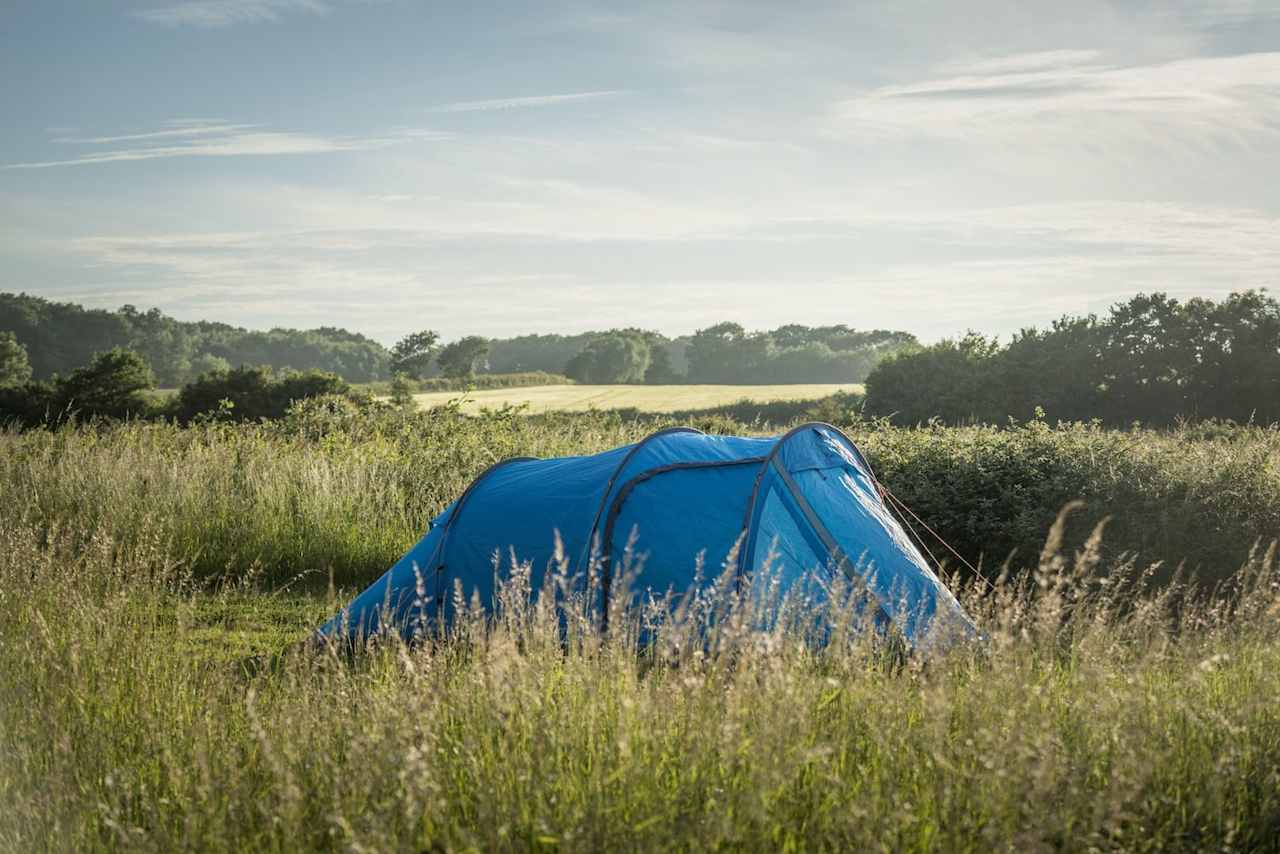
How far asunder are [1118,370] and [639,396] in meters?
22.7

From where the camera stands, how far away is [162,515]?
32.3ft

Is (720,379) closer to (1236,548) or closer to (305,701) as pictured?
(1236,548)

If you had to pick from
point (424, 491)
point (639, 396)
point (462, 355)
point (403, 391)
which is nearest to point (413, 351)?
point (462, 355)

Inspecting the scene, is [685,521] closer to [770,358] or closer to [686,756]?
[686,756]

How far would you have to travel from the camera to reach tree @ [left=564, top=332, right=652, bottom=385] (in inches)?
2645

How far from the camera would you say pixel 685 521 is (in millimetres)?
6816

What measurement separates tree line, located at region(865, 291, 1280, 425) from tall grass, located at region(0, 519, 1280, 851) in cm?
2754

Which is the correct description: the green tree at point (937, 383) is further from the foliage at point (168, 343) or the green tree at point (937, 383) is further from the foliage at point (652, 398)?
the foliage at point (168, 343)

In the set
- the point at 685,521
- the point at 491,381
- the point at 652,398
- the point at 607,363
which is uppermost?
the point at 607,363

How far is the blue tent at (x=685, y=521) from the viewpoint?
6.68 metres

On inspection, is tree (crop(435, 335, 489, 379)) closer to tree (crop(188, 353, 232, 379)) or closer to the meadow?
tree (crop(188, 353, 232, 379))

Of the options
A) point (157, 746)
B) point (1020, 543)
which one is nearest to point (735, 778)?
point (157, 746)

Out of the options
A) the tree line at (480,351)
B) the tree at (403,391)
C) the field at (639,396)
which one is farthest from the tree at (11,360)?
the tree at (403,391)

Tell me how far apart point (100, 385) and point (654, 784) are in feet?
123
